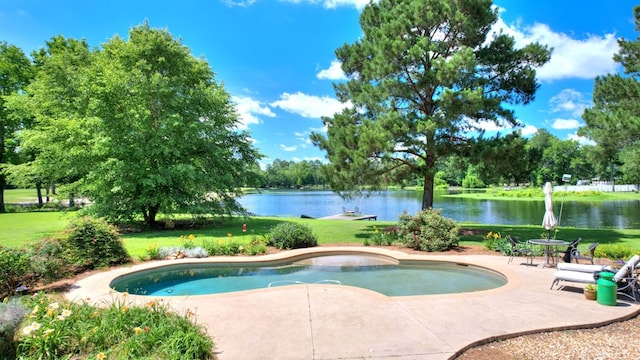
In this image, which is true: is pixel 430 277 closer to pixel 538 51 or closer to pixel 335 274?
pixel 335 274

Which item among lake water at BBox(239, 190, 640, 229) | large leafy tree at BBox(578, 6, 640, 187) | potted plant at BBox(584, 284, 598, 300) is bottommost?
lake water at BBox(239, 190, 640, 229)

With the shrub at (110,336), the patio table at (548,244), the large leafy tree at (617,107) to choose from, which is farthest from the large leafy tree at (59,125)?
the large leafy tree at (617,107)

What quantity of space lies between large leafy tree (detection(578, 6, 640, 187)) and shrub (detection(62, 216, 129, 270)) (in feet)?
57.1

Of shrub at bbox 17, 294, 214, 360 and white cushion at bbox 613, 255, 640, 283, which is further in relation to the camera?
white cushion at bbox 613, 255, 640, 283

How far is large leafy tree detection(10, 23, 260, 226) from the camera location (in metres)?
17.0

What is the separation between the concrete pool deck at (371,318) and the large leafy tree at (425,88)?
793 cm

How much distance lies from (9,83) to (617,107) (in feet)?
132

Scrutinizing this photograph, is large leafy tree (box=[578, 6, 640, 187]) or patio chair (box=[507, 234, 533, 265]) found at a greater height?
large leafy tree (box=[578, 6, 640, 187])

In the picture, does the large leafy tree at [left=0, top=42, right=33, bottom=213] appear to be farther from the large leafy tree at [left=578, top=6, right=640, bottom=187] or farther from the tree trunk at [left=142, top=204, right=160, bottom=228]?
the large leafy tree at [left=578, top=6, right=640, bottom=187]

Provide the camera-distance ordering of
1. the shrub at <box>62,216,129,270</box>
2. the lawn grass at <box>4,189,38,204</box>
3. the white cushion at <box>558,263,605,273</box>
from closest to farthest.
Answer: the white cushion at <box>558,263,605,273</box> < the shrub at <box>62,216,129,270</box> < the lawn grass at <box>4,189,38,204</box>

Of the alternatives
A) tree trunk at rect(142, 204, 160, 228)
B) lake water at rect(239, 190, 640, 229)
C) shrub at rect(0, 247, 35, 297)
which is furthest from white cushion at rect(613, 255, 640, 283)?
tree trunk at rect(142, 204, 160, 228)

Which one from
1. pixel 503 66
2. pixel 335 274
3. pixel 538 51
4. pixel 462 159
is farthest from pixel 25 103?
pixel 538 51

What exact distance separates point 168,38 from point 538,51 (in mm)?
18033

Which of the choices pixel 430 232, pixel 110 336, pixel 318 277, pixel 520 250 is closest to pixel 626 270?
pixel 520 250
